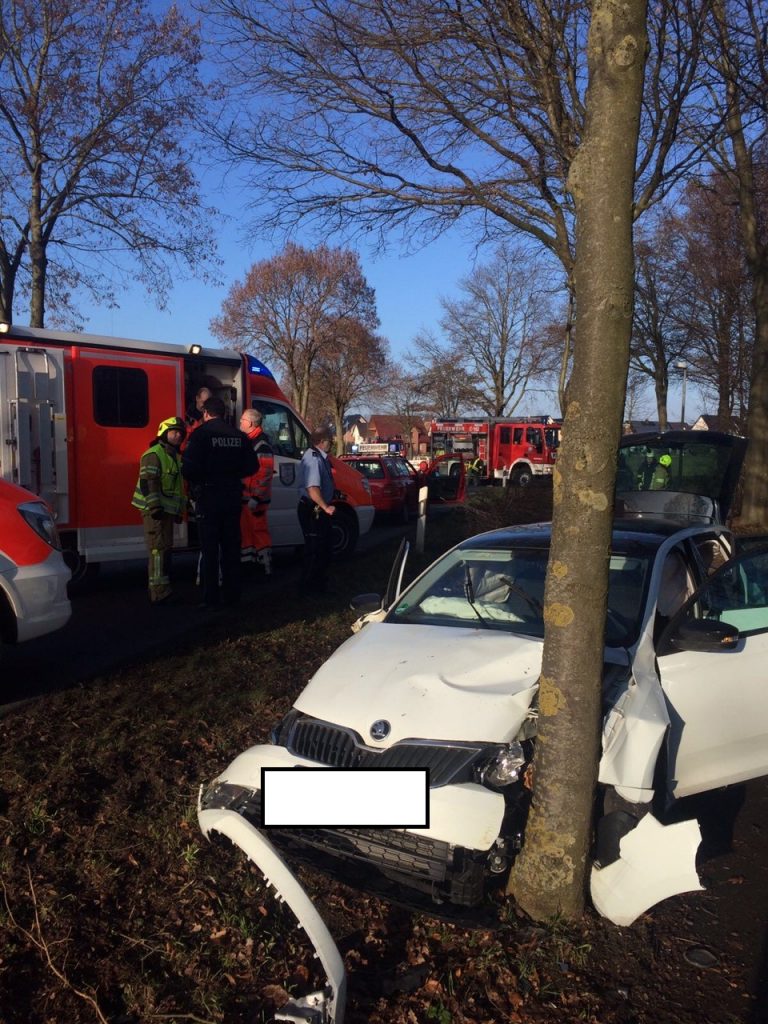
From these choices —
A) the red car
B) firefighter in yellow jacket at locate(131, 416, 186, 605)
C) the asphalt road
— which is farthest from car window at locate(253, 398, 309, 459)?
the red car

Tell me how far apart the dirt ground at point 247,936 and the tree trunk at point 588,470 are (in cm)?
33

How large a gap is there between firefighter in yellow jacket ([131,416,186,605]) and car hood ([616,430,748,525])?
6479 mm

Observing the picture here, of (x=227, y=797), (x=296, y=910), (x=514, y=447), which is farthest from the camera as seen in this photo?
(x=514, y=447)

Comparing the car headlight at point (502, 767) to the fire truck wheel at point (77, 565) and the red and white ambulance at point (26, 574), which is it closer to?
the red and white ambulance at point (26, 574)

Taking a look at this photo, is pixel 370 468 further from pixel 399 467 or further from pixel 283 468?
pixel 283 468

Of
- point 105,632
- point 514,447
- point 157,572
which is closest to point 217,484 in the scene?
point 157,572

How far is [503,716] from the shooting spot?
3535 millimetres

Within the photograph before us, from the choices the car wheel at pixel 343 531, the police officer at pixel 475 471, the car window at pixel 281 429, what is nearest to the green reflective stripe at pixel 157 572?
the car window at pixel 281 429

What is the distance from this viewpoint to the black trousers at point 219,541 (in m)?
8.16

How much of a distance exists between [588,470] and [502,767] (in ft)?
3.93

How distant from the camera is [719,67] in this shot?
33.9 ft

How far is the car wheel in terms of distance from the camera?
12734 millimetres

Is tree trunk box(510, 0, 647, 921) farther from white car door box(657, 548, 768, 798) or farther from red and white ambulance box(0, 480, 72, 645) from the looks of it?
red and white ambulance box(0, 480, 72, 645)

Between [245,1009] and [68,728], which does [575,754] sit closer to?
[245,1009]
